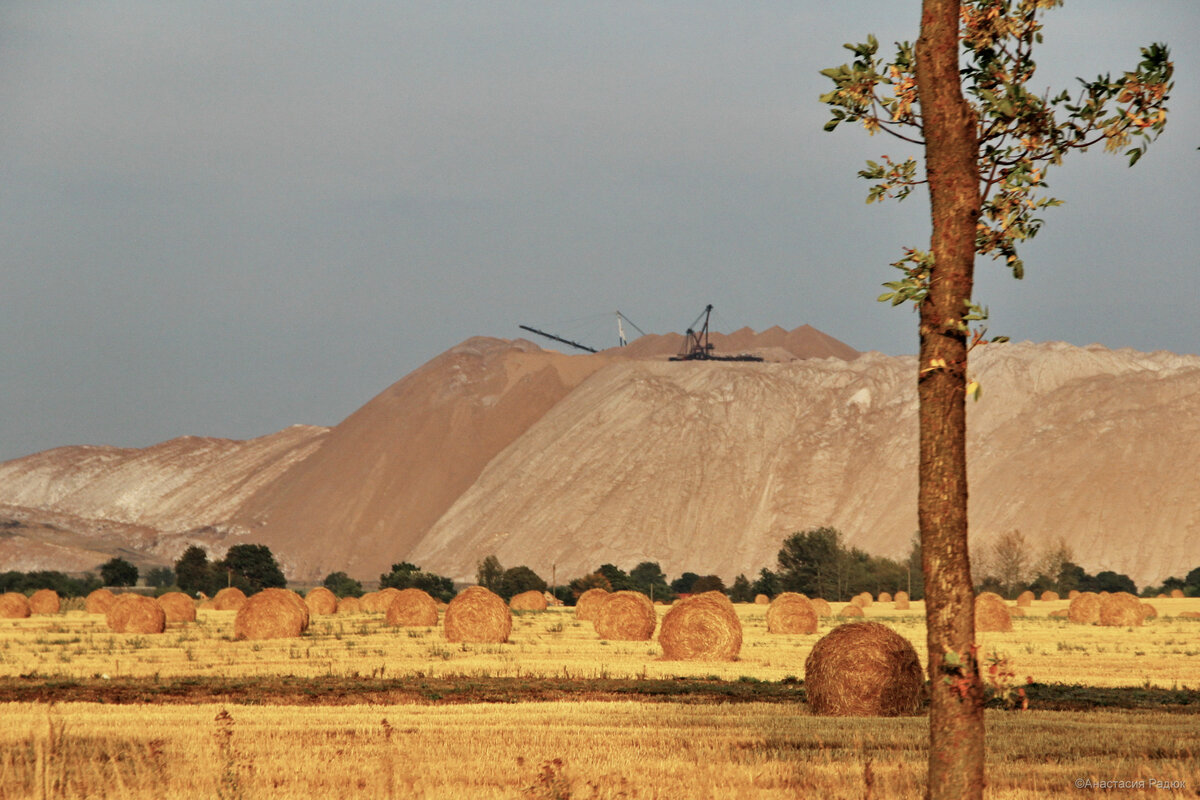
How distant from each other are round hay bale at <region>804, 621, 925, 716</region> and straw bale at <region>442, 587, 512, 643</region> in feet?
67.2

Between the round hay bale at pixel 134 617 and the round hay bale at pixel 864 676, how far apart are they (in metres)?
31.0

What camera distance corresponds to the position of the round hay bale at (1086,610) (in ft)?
187

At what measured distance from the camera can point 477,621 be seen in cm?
4131

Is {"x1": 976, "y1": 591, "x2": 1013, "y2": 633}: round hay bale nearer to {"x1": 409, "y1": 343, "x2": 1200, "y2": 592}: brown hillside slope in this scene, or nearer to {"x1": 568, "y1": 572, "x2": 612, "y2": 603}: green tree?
{"x1": 568, "y1": 572, "x2": 612, "y2": 603}: green tree

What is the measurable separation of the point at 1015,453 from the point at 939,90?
143570 mm

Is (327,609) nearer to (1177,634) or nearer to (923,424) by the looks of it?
(1177,634)

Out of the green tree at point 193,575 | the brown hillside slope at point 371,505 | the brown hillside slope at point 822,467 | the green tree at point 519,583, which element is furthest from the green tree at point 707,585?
the brown hillside slope at point 371,505

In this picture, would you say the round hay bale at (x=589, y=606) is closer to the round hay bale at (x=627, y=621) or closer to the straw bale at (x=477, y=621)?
the round hay bale at (x=627, y=621)

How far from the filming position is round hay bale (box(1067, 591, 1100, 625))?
57062mm

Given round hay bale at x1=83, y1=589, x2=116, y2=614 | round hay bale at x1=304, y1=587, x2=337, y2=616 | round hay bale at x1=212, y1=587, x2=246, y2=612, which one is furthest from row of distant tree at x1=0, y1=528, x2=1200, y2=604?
round hay bale at x1=83, y1=589, x2=116, y2=614

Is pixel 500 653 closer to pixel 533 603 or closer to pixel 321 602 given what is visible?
pixel 321 602

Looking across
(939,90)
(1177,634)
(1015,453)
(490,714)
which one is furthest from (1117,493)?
(939,90)

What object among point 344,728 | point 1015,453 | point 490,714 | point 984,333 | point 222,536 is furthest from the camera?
point 222,536

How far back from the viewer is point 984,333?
9234 mm
